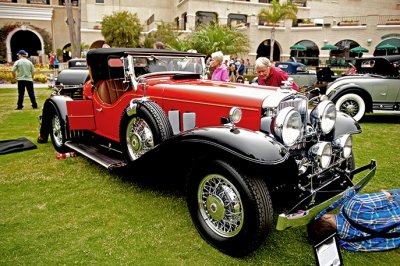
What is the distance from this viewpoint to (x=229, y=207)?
2.60 meters

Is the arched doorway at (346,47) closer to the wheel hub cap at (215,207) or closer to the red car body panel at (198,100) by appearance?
A: the red car body panel at (198,100)

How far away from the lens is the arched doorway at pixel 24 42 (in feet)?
111

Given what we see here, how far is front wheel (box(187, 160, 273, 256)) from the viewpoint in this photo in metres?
2.37

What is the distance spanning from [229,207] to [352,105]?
6909 mm

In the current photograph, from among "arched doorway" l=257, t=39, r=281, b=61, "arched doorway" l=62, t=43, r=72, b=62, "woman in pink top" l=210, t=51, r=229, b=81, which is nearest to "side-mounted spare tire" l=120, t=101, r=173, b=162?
"woman in pink top" l=210, t=51, r=229, b=81

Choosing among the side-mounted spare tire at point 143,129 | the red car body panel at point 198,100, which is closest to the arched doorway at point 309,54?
the red car body panel at point 198,100

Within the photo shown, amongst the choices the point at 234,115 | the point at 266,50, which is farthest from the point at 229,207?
the point at 266,50

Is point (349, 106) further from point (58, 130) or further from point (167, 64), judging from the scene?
point (58, 130)

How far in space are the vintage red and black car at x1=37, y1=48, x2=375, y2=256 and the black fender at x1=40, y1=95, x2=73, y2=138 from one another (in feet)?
1.15

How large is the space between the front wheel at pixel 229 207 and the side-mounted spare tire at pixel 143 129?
725 millimetres

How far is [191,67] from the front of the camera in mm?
4582

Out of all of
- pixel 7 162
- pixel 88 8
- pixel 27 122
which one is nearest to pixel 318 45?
pixel 88 8

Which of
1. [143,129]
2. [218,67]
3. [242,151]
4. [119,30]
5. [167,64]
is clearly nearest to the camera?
[242,151]

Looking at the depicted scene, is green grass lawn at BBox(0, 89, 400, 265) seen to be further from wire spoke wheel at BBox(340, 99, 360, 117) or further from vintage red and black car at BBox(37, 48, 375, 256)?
wire spoke wheel at BBox(340, 99, 360, 117)
